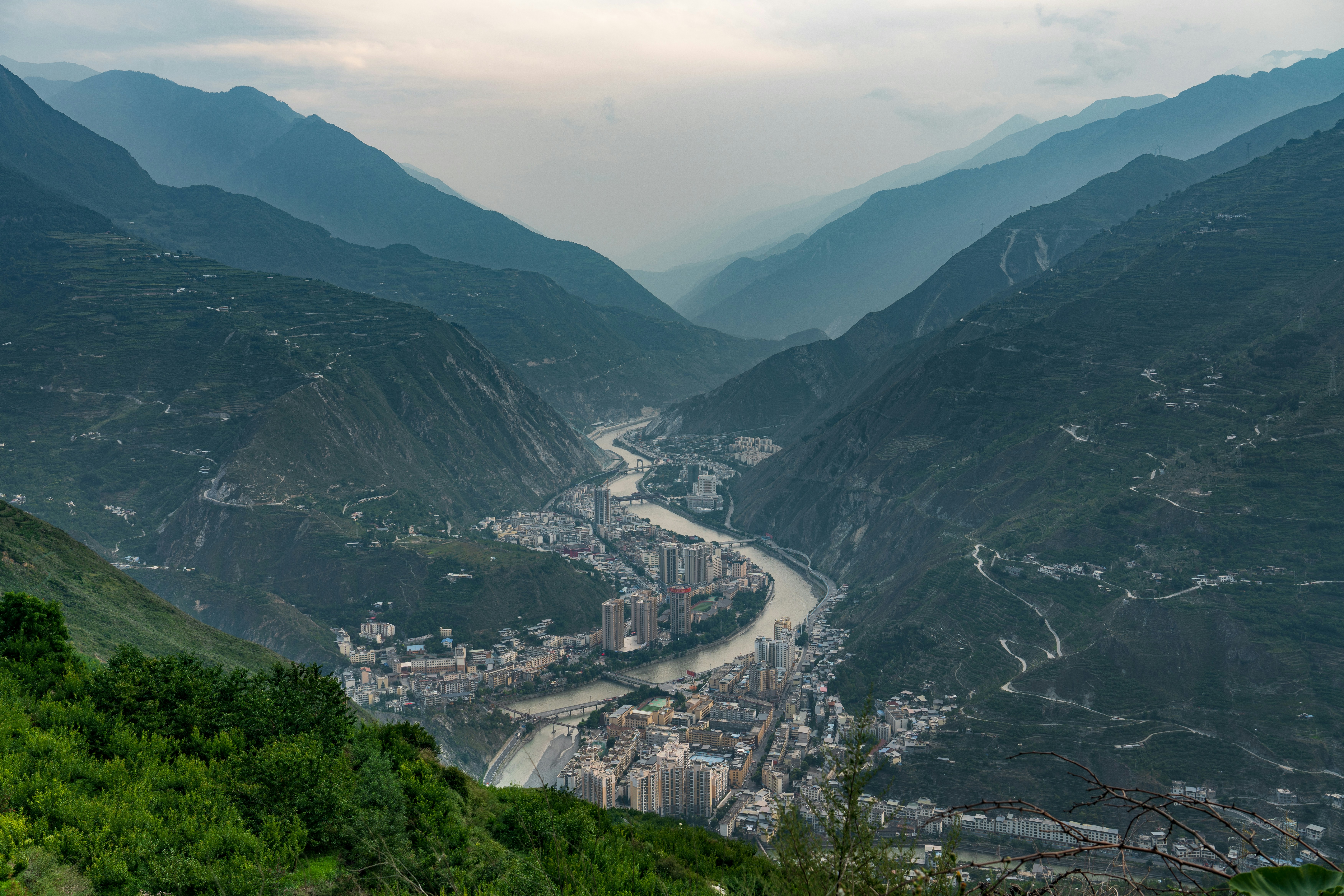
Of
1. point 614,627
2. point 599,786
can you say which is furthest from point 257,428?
point 599,786

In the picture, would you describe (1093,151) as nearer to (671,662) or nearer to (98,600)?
(671,662)

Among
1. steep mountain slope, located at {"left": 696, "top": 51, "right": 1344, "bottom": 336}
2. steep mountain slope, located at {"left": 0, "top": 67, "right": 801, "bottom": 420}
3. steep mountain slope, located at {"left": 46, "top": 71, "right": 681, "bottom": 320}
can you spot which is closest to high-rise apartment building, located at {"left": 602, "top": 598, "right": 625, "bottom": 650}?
steep mountain slope, located at {"left": 0, "top": 67, "right": 801, "bottom": 420}

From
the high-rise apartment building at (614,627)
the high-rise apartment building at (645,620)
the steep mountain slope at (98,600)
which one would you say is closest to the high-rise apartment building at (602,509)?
the high-rise apartment building at (645,620)

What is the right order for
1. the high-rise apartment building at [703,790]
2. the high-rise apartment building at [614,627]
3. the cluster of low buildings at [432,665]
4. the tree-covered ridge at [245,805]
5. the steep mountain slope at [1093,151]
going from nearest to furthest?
1. the tree-covered ridge at [245,805]
2. the high-rise apartment building at [703,790]
3. the cluster of low buildings at [432,665]
4. the high-rise apartment building at [614,627]
5. the steep mountain slope at [1093,151]

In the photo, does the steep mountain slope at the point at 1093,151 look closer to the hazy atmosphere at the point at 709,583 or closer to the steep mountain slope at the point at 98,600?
the hazy atmosphere at the point at 709,583

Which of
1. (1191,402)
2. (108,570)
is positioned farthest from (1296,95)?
(108,570)

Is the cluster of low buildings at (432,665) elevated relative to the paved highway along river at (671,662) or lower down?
elevated
